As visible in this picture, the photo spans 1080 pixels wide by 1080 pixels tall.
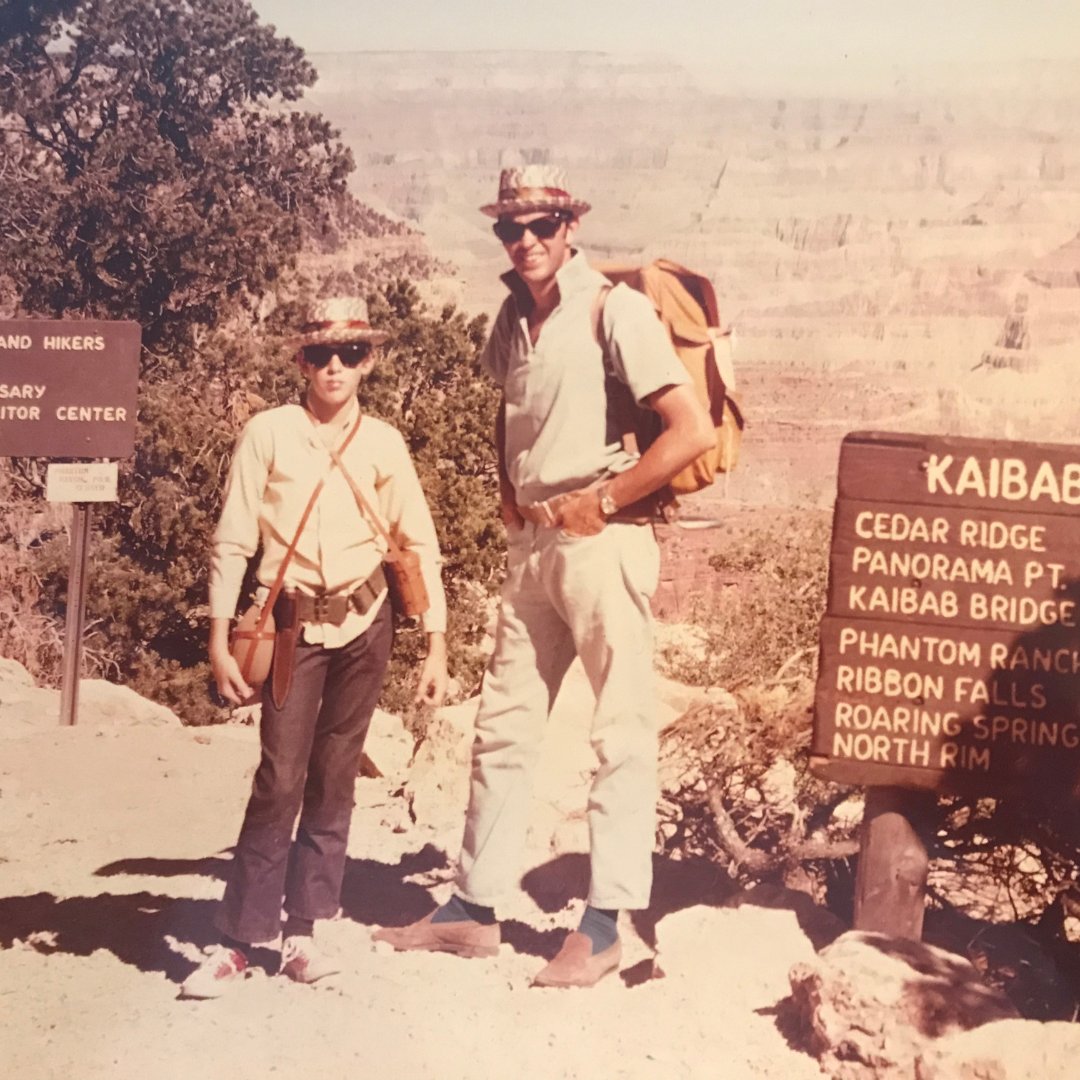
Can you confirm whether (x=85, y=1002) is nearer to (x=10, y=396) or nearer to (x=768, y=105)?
(x=10, y=396)

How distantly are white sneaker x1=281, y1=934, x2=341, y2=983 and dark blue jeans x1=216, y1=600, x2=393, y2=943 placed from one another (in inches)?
2.6

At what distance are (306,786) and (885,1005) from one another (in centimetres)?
180

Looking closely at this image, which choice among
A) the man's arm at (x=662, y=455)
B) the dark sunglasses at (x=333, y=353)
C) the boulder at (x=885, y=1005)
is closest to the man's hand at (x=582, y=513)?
the man's arm at (x=662, y=455)

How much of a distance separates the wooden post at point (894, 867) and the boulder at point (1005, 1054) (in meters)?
0.40

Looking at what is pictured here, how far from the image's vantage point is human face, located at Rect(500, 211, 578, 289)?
405 cm

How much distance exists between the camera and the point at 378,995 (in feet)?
13.1

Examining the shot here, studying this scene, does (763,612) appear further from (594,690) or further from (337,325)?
(337,325)

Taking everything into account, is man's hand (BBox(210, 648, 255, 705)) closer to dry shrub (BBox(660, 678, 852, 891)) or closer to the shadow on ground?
the shadow on ground

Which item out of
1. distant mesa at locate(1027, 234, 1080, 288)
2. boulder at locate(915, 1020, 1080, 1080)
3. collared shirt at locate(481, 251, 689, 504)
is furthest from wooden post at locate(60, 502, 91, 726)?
distant mesa at locate(1027, 234, 1080, 288)

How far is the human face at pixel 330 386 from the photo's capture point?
4082 mm

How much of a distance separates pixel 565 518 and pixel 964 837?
166 centimetres

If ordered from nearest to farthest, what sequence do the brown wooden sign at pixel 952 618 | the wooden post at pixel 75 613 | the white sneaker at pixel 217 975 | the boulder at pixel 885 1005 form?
1. the boulder at pixel 885 1005
2. the brown wooden sign at pixel 952 618
3. the white sneaker at pixel 217 975
4. the wooden post at pixel 75 613

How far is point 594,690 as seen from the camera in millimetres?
4008

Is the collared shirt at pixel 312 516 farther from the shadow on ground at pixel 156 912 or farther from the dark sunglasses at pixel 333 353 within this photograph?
the shadow on ground at pixel 156 912
